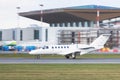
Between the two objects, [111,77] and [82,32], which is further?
[82,32]

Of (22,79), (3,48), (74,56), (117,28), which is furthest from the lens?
(117,28)

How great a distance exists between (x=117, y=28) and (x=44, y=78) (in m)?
149

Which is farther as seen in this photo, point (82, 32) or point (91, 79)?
point (82, 32)

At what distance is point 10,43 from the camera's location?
560 ft

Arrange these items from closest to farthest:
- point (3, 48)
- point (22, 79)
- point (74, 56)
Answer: point (22, 79) < point (74, 56) < point (3, 48)

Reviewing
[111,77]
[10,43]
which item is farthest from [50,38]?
[111,77]

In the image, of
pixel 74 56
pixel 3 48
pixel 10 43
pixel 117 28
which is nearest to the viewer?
pixel 74 56

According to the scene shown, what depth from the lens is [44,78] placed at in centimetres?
3750

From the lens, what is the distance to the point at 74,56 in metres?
80.4

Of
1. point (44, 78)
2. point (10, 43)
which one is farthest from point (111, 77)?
point (10, 43)

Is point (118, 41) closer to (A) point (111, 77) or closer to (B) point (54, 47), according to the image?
(B) point (54, 47)

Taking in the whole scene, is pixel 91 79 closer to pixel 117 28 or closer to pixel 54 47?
pixel 54 47

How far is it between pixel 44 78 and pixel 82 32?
149678 mm

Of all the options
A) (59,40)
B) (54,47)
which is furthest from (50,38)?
(54,47)
